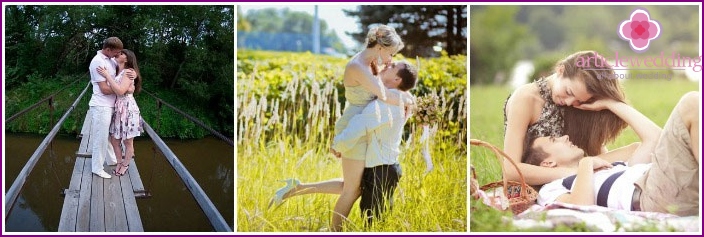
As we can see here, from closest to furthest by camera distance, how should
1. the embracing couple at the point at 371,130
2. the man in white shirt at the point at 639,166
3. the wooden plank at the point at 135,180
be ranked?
1. the embracing couple at the point at 371,130
2. the man in white shirt at the point at 639,166
3. the wooden plank at the point at 135,180

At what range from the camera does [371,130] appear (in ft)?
16.4

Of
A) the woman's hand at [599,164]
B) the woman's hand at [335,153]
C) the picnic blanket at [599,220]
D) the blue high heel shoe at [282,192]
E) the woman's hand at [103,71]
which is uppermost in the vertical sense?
the woman's hand at [103,71]

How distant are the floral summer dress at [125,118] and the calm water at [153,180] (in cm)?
8

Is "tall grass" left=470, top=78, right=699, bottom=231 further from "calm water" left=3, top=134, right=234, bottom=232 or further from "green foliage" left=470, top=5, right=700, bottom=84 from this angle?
"calm water" left=3, top=134, right=234, bottom=232

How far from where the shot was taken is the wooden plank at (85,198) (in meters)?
5.12

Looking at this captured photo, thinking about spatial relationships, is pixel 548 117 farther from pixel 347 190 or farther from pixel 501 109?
pixel 347 190

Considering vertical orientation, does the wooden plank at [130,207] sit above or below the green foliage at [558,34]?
below

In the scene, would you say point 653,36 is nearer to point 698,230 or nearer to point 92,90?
point 698,230

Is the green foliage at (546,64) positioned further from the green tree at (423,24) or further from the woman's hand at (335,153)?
the woman's hand at (335,153)

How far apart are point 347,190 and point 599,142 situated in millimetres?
1579

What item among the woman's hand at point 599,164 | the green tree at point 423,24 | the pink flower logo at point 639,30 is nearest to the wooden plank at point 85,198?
the green tree at point 423,24

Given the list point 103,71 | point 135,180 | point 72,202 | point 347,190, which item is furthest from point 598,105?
point 72,202

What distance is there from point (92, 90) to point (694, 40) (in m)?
3.72

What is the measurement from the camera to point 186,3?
5152 millimetres
